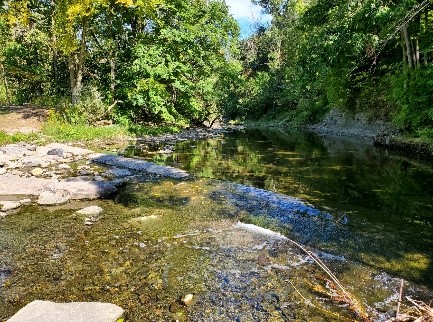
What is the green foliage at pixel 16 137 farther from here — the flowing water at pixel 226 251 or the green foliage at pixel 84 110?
the flowing water at pixel 226 251

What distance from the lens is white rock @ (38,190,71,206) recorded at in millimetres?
7274

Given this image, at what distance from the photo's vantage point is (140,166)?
36.7 ft

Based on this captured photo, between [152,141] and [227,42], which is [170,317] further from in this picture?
[227,42]

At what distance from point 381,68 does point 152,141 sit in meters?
14.5

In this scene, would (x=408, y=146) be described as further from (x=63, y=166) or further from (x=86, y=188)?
(x=63, y=166)

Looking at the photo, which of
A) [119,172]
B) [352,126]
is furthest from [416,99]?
[119,172]

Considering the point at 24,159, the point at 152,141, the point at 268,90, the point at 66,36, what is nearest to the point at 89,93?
the point at 66,36

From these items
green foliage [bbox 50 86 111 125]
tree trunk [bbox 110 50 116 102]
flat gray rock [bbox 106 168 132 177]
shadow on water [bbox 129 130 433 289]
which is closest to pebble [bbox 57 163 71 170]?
flat gray rock [bbox 106 168 132 177]

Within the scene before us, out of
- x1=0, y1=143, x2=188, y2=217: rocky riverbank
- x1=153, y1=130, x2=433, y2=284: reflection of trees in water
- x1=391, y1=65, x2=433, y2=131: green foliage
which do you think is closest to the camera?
x1=153, y1=130, x2=433, y2=284: reflection of trees in water

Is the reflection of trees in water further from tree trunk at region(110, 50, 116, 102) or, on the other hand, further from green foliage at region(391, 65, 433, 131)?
tree trunk at region(110, 50, 116, 102)

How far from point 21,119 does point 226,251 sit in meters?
18.2

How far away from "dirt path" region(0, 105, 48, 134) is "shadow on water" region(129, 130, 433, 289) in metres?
6.72

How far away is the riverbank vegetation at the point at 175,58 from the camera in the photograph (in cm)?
1599

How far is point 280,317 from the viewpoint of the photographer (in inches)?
139
